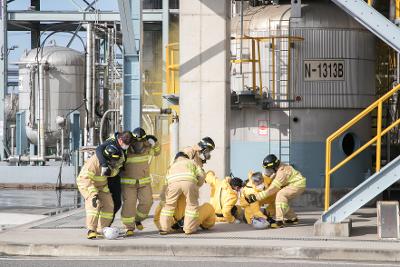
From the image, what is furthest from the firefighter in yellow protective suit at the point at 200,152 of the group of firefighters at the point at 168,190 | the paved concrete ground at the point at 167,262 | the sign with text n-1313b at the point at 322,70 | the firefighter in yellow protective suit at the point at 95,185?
the sign with text n-1313b at the point at 322,70

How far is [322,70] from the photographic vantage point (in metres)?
18.9

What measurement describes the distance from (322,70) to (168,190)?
6.44 metres

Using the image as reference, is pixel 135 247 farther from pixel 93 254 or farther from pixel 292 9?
pixel 292 9

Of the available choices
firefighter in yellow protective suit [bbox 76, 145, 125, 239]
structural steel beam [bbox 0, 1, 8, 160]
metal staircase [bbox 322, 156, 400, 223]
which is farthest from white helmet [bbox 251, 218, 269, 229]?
structural steel beam [bbox 0, 1, 8, 160]

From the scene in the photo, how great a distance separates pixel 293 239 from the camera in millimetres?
13109

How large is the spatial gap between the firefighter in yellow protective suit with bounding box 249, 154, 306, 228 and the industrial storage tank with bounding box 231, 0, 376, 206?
3611 mm

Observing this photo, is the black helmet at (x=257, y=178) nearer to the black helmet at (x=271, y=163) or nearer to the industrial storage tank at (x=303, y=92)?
the black helmet at (x=271, y=163)

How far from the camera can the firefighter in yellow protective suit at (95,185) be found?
513 inches

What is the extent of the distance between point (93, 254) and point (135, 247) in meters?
0.57

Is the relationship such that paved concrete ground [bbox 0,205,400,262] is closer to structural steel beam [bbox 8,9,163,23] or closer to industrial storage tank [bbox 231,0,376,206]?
industrial storage tank [bbox 231,0,376,206]

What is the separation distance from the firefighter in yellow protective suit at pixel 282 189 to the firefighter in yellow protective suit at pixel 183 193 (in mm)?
1722

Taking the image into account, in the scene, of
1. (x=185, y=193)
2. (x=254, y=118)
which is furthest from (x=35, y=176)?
(x=185, y=193)

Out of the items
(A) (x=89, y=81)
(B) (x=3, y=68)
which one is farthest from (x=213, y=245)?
(B) (x=3, y=68)

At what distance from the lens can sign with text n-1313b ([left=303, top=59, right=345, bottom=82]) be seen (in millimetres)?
18844
